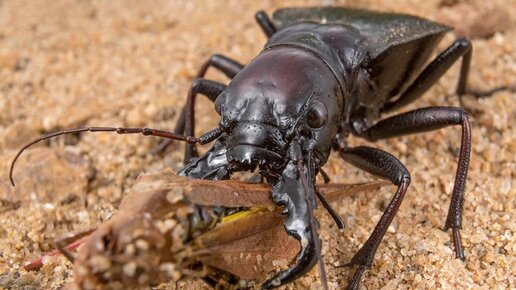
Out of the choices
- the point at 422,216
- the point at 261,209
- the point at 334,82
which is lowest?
the point at 422,216

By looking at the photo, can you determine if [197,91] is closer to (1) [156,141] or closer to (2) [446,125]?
(1) [156,141]

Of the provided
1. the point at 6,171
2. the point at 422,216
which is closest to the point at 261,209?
the point at 422,216

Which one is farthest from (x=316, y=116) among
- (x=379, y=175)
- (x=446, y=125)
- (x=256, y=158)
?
(x=446, y=125)

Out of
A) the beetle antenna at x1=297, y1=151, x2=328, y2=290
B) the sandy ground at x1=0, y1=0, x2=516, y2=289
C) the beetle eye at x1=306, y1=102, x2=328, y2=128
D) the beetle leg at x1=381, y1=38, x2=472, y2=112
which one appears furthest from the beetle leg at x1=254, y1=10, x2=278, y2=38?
the beetle antenna at x1=297, y1=151, x2=328, y2=290

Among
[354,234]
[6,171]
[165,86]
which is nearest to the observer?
[354,234]

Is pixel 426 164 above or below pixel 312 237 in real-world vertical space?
below

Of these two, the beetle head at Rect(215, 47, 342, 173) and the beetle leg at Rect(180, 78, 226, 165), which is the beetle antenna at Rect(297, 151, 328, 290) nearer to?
the beetle head at Rect(215, 47, 342, 173)

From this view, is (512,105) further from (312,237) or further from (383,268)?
(312,237)
